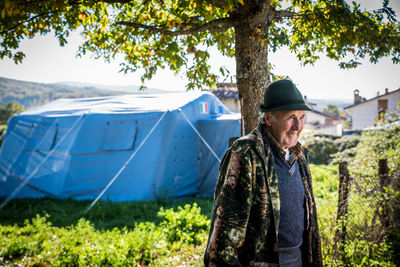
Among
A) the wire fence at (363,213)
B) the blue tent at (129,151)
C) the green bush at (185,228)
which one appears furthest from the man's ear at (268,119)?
the blue tent at (129,151)

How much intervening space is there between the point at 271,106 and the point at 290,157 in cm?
41

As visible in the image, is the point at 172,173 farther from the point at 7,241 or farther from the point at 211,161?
the point at 7,241

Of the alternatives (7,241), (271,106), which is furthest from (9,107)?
(271,106)

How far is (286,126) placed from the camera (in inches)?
71.4

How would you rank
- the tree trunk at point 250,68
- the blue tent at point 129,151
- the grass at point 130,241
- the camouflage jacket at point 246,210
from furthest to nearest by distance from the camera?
1. the blue tent at point 129,151
2. the grass at point 130,241
3. the tree trunk at point 250,68
4. the camouflage jacket at point 246,210

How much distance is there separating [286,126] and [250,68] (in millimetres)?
1247

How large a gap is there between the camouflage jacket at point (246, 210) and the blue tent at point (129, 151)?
5601 mm

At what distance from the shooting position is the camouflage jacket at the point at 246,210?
1.46 metres

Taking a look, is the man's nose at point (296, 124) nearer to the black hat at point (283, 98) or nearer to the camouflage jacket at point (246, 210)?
the black hat at point (283, 98)

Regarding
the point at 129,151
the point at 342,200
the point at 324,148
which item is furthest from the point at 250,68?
the point at 324,148

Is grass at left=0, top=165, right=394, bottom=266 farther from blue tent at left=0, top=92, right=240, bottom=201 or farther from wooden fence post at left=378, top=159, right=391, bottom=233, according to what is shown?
blue tent at left=0, top=92, right=240, bottom=201

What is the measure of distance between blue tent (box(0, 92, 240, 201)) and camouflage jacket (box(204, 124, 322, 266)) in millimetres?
5601

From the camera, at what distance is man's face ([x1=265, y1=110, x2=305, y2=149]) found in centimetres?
182

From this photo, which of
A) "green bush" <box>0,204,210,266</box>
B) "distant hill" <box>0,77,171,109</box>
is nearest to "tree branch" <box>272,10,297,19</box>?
"green bush" <box>0,204,210,266</box>
